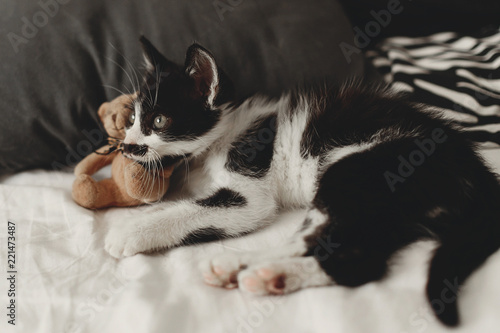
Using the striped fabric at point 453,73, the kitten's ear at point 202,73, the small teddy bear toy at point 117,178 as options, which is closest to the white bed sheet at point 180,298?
the small teddy bear toy at point 117,178

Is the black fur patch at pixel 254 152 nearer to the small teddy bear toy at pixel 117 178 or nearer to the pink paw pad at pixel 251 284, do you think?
the small teddy bear toy at pixel 117 178

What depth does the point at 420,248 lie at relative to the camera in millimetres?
952

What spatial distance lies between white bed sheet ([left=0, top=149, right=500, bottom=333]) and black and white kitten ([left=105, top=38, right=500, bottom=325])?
1.4 inches

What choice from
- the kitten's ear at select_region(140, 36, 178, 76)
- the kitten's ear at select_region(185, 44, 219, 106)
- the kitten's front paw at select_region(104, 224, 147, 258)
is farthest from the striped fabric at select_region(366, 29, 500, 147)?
the kitten's front paw at select_region(104, 224, 147, 258)

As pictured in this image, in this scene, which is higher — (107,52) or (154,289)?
(107,52)

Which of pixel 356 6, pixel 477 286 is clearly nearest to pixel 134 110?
pixel 477 286

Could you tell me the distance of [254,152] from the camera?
1.19 metres

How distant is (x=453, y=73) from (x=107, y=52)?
1.38 m

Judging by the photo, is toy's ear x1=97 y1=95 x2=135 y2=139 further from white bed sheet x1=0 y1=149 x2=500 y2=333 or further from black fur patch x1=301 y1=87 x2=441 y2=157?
black fur patch x1=301 y1=87 x2=441 y2=157

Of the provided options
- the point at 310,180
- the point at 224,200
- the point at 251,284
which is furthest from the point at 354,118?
the point at 251,284

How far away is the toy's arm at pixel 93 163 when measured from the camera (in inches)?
48.7

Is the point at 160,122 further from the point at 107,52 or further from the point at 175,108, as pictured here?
the point at 107,52

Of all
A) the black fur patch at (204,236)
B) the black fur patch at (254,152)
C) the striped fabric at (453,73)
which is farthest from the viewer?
the striped fabric at (453,73)

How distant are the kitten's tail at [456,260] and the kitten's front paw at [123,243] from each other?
0.71m
